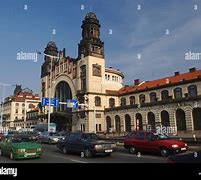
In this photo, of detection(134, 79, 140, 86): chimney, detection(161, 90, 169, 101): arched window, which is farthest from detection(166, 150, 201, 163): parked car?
detection(134, 79, 140, 86): chimney

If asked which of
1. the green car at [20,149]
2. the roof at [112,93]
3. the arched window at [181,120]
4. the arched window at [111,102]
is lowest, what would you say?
the green car at [20,149]

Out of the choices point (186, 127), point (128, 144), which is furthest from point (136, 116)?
point (128, 144)

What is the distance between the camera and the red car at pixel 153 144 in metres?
18.4

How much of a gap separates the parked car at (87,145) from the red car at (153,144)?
242cm

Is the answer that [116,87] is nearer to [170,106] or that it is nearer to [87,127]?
[87,127]

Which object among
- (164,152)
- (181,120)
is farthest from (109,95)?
(164,152)

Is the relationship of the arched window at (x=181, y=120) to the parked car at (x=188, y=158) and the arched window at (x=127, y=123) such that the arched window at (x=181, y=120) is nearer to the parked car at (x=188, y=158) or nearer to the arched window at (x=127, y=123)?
the arched window at (x=127, y=123)

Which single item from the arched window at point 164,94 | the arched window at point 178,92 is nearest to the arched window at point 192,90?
the arched window at point 178,92

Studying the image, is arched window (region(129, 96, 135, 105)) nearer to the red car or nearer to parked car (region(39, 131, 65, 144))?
parked car (region(39, 131, 65, 144))

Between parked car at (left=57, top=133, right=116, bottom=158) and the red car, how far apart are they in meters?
2.42

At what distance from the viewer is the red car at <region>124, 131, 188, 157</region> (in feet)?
60.3

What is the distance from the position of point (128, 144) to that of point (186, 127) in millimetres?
31991

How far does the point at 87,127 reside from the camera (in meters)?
67.2
